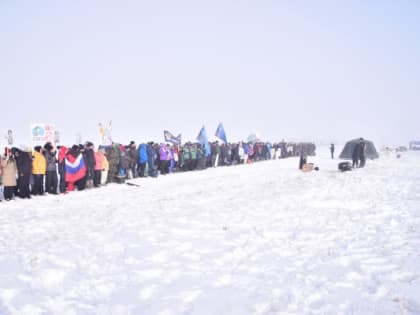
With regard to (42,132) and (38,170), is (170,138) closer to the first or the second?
(42,132)

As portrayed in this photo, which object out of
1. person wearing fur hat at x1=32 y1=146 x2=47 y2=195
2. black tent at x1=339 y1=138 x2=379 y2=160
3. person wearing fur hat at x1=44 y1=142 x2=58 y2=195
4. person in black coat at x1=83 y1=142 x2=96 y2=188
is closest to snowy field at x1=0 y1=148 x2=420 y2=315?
person wearing fur hat at x1=32 y1=146 x2=47 y2=195

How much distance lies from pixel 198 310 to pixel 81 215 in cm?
557

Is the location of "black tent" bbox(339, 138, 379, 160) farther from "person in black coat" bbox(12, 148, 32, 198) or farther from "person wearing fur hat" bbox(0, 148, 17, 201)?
"person wearing fur hat" bbox(0, 148, 17, 201)

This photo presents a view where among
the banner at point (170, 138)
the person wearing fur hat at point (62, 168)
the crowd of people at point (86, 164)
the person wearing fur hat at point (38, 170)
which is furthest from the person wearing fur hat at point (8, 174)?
the banner at point (170, 138)

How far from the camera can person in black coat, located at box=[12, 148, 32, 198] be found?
11586 mm

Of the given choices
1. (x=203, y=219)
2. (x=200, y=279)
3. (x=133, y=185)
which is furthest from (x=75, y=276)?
(x=133, y=185)

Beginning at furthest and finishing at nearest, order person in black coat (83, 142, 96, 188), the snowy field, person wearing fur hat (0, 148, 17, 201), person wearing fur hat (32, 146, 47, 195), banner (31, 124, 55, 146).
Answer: banner (31, 124, 55, 146) < person in black coat (83, 142, 96, 188) < person wearing fur hat (32, 146, 47, 195) < person wearing fur hat (0, 148, 17, 201) < the snowy field

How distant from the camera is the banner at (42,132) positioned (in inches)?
609

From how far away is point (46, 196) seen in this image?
39.4 ft

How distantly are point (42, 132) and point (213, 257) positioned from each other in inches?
501

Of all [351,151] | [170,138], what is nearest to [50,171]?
[170,138]

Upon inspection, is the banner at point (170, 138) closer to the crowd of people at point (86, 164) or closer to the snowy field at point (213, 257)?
the crowd of people at point (86, 164)

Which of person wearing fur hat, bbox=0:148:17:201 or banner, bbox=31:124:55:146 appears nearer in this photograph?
person wearing fur hat, bbox=0:148:17:201

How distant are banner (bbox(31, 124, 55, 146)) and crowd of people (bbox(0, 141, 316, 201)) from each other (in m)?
1.76
